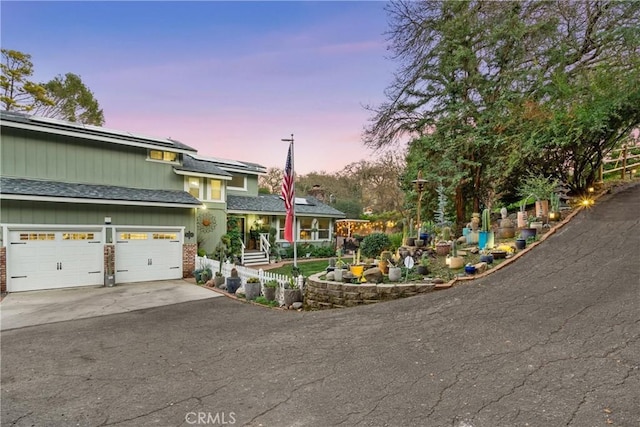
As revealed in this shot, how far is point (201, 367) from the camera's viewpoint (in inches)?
174

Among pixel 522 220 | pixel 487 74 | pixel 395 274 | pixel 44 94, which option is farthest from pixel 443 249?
pixel 44 94

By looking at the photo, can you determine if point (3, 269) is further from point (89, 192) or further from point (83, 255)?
point (89, 192)

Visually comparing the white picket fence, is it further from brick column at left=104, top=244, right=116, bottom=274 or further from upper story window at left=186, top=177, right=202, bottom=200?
upper story window at left=186, top=177, right=202, bottom=200

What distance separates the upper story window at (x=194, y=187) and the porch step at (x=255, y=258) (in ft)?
12.7

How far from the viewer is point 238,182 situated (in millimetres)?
20141

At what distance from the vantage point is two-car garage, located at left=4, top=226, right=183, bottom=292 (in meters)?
10.1

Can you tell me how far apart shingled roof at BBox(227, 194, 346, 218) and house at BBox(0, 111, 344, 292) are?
290cm

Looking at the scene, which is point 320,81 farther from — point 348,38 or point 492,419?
point 492,419

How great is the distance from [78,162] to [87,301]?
18.8ft

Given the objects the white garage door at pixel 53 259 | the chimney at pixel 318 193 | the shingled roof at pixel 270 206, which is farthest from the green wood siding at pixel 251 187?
the white garage door at pixel 53 259

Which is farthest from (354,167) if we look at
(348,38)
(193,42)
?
(193,42)

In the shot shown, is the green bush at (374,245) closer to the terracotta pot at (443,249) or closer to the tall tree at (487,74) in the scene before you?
the terracotta pot at (443,249)

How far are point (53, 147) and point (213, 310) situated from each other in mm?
9001

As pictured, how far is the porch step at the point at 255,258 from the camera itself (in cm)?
1650
